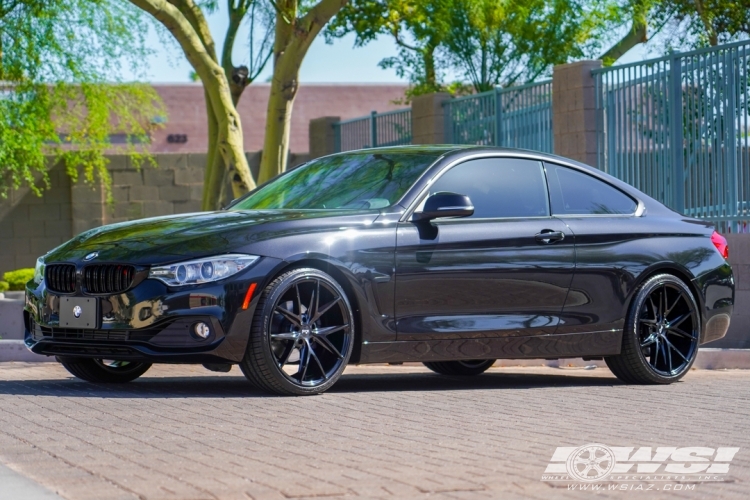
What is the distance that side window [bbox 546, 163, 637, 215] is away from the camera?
925cm

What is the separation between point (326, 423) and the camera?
271 inches

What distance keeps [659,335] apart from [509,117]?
300 inches

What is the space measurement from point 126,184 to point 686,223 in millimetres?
14964

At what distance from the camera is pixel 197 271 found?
25.0 ft

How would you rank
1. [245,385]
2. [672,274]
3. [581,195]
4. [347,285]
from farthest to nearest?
[672,274], [581,195], [245,385], [347,285]

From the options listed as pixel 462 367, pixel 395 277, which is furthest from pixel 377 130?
pixel 395 277

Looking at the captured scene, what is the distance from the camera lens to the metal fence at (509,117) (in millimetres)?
16062

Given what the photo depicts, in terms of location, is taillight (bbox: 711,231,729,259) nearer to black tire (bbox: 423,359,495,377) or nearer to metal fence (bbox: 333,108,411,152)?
black tire (bbox: 423,359,495,377)

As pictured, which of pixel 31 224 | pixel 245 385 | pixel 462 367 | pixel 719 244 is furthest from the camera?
pixel 31 224

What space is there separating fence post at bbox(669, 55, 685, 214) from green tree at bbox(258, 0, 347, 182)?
14.2 feet

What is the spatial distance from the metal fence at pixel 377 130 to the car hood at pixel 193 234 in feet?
37.6

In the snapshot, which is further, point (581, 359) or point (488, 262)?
point (581, 359)

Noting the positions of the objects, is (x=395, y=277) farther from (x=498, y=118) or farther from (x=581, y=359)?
(x=498, y=118)

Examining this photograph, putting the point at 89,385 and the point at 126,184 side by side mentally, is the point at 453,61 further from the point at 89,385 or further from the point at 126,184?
the point at 89,385
